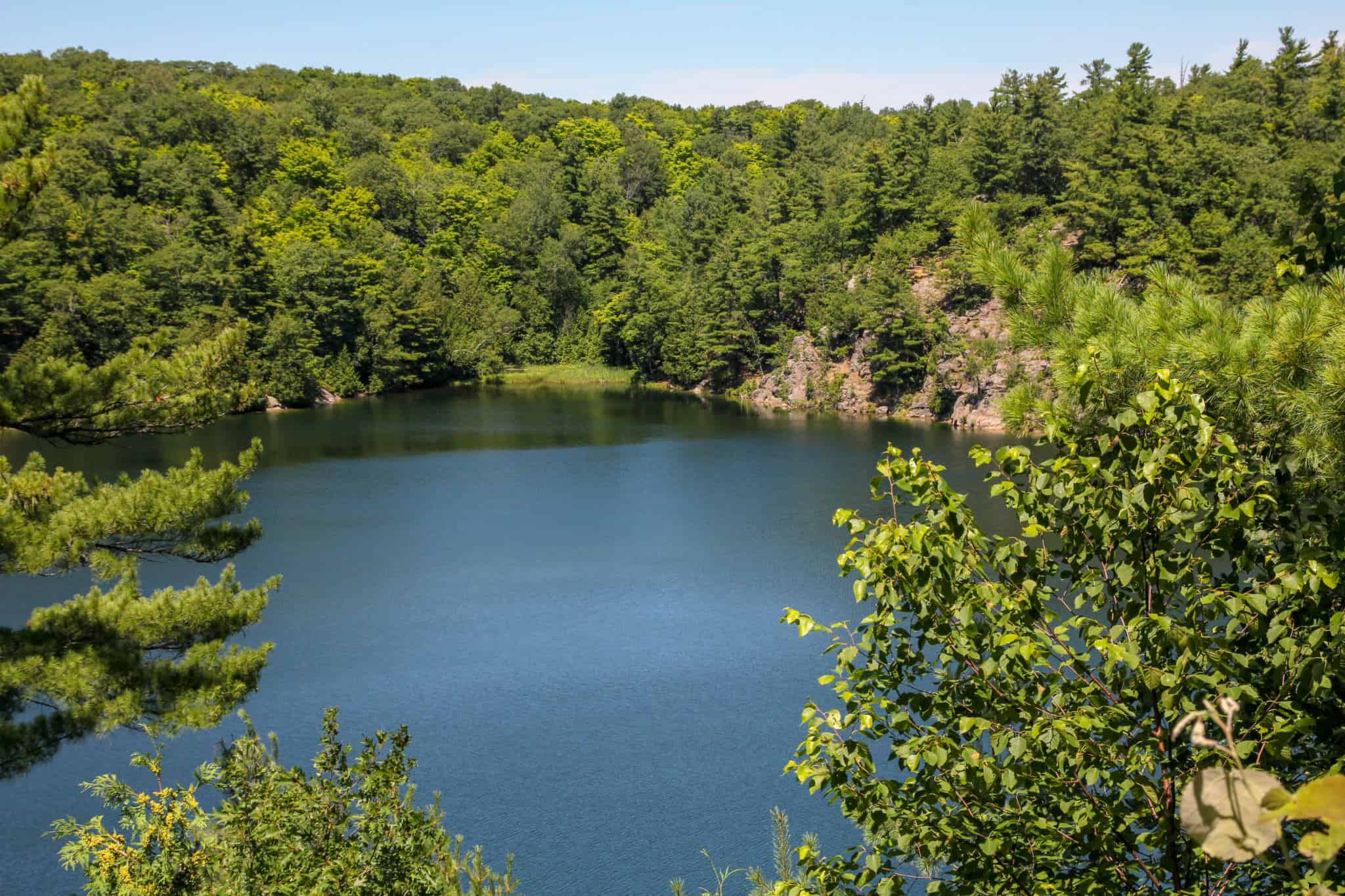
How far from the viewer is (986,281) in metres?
5.77

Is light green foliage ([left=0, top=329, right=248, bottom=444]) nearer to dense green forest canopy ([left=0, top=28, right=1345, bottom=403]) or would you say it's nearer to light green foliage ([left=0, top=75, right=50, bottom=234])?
light green foliage ([left=0, top=75, right=50, bottom=234])

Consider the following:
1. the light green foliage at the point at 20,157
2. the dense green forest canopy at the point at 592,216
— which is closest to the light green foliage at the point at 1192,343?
the light green foliage at the point at 20,157

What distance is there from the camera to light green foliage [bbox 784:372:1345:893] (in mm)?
4152

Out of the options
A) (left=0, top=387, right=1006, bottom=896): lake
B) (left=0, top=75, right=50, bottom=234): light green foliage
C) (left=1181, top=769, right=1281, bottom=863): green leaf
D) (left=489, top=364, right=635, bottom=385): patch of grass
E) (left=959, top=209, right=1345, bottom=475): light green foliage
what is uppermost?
(left=0, top=75, right=50, bottom=234): light green foliage

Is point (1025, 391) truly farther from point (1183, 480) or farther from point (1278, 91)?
point (1278, 91)

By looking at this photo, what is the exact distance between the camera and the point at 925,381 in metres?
41.6

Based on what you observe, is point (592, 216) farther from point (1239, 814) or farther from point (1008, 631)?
point (1239, 814)

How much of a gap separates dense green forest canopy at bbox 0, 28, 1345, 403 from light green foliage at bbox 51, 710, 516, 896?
22777 millimetres

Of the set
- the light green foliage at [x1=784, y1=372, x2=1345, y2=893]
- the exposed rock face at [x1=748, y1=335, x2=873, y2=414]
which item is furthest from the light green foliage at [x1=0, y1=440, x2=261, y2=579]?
the exposed rock face at [x1=748, y1=335, x2=873, y2=414]

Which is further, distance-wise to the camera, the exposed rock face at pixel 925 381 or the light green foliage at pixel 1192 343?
the exposed rock face at pixel 925 381

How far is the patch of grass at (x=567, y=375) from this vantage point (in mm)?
56312

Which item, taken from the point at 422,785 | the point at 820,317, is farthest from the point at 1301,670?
the point at 820,317

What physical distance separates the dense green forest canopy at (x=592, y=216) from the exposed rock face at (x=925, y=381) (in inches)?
40.9

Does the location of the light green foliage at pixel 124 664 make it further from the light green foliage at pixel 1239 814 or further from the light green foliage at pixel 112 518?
the light green foliage at pixel 1239 814
